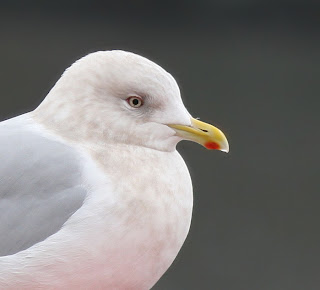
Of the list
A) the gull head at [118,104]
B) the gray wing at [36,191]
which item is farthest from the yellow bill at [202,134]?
the gray wing at [36,191]

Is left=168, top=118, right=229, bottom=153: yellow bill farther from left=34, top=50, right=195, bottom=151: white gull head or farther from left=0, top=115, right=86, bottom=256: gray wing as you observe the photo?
left=0, top=115, right=86, bottom=256: gray wing

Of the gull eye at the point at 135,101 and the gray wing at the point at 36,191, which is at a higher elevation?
the gull eye at the point at 135,101

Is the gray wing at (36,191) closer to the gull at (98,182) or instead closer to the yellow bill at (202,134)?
the gull at (98,182)

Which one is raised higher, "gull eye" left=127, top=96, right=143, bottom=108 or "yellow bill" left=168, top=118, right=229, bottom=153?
"gull eye" left=127, top=96, right=143, bottom=108

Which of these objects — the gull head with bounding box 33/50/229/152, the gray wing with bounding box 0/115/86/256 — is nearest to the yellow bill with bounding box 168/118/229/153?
the gull head with bounding box 33/50/229/152

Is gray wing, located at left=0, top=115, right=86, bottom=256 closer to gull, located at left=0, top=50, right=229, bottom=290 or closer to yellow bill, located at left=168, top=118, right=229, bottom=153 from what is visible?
gull, located at left=0, top=50, right=229, bottom=290

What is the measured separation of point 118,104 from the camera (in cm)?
96

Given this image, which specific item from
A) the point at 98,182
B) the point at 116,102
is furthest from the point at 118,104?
the point at 98,182

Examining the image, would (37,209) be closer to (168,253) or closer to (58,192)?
(58,192)

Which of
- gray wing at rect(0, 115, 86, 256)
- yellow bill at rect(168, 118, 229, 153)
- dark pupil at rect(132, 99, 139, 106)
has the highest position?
dark pupil at rect(132, 99, 139, 106)

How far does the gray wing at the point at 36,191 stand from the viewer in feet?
3.05

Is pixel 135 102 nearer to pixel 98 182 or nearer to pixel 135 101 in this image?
pixel 135 101

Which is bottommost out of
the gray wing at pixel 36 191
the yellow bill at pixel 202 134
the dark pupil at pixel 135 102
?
the gray wing at pixel 36 191

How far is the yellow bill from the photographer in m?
0.98
